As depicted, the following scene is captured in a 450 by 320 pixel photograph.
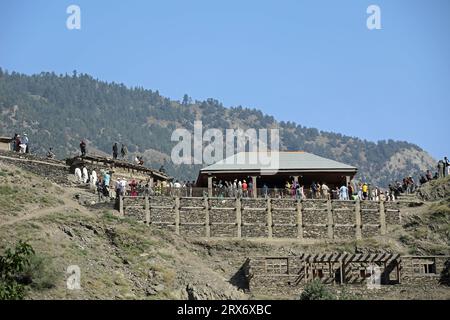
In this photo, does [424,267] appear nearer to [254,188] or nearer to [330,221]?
[330,221]

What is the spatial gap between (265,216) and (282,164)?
6.87m

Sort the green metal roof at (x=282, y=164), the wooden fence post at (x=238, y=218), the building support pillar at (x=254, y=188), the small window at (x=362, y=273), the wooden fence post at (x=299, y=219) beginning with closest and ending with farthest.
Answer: the small window at (x=362, y=273), the wooden fence post at (x=238, y=218), the wooden fence post at (x=299, y=219), the building support pillar at (x=254, y=188), the green metal roof at (x=282, y=164)

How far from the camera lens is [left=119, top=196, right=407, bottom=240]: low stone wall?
69312mm

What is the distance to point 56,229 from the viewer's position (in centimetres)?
6272

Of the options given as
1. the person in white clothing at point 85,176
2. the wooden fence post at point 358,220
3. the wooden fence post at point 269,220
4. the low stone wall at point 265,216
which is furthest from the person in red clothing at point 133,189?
the wooden fence post at point 358,220

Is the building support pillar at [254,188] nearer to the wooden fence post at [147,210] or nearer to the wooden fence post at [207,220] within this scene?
the wooden fence post at [207,220]

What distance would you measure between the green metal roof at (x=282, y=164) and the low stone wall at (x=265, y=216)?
4.44 metres

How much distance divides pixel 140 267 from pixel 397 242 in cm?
1803

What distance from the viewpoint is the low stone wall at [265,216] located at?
6931 centimetres

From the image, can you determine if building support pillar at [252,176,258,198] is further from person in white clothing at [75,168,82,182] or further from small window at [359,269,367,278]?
person in white clothing at [75,168,82,182]

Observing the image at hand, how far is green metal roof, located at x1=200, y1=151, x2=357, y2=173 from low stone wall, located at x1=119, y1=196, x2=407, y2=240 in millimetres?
4438
